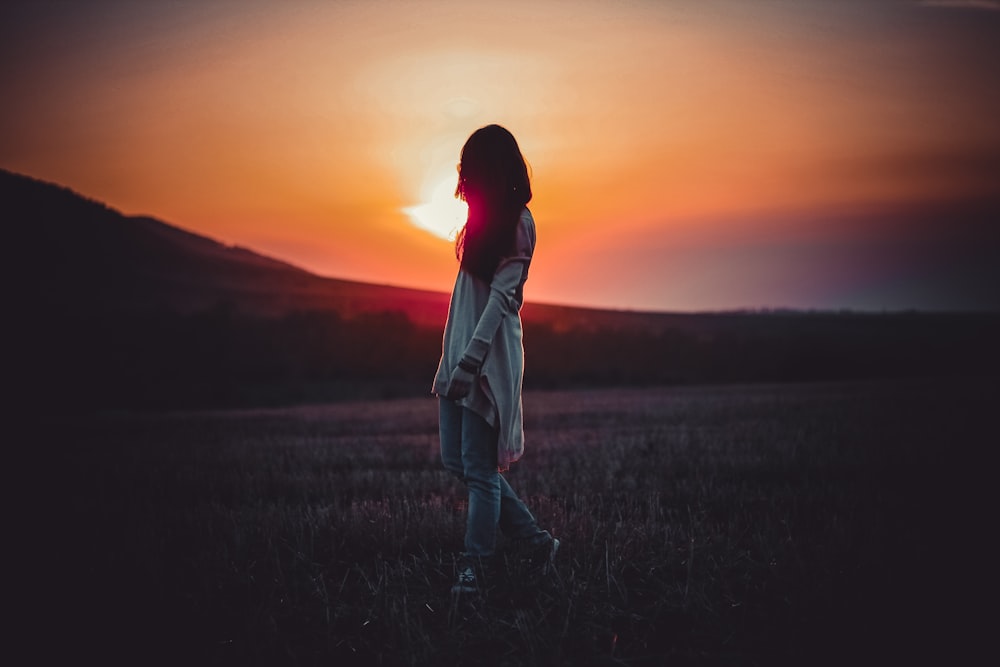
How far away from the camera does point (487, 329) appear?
336 centimetres

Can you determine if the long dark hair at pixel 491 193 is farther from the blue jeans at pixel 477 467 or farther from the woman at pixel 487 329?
the blue jeans at pixel 477 467

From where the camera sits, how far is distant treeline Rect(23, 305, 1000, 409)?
1116 inches

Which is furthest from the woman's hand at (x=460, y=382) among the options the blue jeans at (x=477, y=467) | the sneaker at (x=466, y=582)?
the sneaker at (x=466, y=582)

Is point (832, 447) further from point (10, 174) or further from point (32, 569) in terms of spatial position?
point (10, 174)

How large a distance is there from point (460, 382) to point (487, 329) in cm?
31

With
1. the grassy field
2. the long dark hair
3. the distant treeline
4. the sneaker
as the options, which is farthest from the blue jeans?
the distant treeline

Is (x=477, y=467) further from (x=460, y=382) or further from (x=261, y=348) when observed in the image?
(x=261, y=348)

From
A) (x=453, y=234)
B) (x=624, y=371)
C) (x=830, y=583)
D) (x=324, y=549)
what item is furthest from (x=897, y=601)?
(x=624, y=371)

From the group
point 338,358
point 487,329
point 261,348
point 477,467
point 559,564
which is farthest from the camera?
point 338,358

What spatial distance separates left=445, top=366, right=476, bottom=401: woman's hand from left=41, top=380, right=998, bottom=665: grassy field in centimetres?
105

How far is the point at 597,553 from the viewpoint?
13.0 ft

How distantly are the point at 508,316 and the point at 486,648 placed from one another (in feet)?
5.38

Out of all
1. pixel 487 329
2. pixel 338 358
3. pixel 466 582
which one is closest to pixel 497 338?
pixel 487 329

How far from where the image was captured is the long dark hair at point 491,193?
346 cm
